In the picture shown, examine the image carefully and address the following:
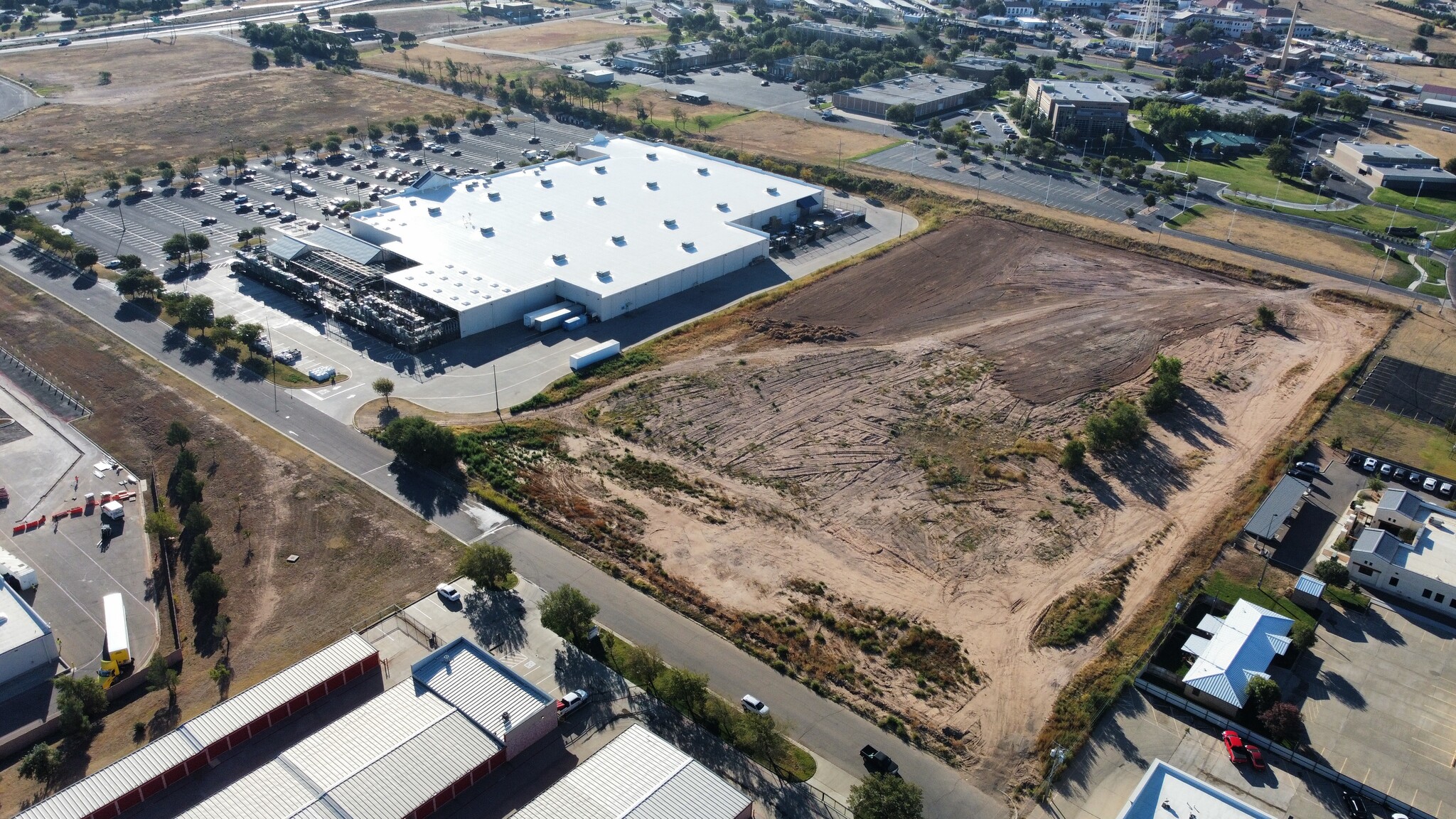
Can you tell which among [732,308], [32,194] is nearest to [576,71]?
[32,194]

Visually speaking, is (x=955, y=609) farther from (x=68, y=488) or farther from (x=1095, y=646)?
(x=68, y=488)

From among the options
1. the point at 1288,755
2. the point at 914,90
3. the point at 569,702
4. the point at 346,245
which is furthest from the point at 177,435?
the point at 914,90

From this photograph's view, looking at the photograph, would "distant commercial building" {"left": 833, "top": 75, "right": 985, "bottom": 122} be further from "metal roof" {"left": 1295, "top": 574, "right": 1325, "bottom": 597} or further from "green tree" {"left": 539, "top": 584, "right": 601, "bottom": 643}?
"green tree" {"left": 539, "top": 584, "right": 601, "bottom": 643}

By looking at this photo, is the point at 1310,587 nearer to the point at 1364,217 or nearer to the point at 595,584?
the point at 595,584

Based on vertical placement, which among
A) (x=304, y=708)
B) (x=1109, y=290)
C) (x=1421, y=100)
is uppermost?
(x=1421, y=100)

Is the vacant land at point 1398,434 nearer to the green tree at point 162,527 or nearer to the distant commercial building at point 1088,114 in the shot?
the distant commercial building at point 1088,114

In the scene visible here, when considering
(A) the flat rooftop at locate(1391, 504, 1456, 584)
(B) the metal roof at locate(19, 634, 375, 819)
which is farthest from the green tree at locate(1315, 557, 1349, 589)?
(B) the metal roof at locate(19, 634, 375, 819)
